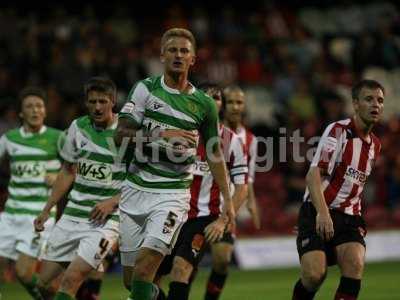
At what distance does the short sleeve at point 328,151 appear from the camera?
26.5ft

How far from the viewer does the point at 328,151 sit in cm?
806

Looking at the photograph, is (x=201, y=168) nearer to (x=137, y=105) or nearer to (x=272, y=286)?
(x=137, y=105)

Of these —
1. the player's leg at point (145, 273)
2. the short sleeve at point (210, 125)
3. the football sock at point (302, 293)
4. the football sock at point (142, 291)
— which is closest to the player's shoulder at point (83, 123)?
the short sleeve at point (210, 125)

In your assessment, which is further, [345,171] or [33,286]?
[33,286]

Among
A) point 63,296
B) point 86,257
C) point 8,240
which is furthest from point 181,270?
point 8,240

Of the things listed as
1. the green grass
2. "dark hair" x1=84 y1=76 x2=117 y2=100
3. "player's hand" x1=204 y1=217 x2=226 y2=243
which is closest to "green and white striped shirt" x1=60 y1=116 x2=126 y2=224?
"dark hair" x1=84 y1=76 x2=117 y2=100

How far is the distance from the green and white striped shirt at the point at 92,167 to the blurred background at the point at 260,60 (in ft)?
18.7

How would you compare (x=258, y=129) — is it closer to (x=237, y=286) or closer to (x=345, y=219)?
(x=237, y=286)

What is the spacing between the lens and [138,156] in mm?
7520

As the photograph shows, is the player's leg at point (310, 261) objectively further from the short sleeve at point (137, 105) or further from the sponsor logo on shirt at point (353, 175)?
the short sleeve at point (137, 105)

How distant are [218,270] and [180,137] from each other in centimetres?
312

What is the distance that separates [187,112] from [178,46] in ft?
1.66

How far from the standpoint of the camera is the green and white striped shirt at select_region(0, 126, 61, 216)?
396 inches

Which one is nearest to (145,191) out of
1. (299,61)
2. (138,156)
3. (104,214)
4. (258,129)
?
(138,156)
